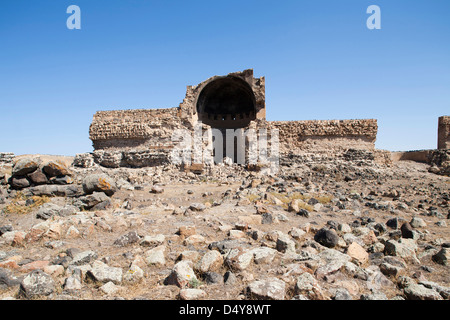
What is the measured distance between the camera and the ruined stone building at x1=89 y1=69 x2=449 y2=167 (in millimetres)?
16969

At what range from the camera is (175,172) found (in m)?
15.9

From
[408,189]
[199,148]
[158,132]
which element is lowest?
[408,189]

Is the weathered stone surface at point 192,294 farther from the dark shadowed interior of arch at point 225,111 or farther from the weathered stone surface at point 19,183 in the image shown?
the dark shadowed interior of arch at point 225,111

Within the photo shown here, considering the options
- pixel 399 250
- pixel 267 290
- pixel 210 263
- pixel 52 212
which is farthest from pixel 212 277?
pixel 52 212

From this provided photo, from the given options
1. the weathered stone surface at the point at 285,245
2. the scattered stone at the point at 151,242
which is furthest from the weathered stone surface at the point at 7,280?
the weathered stone surface at the point at 285,245

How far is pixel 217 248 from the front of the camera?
14.3 feet

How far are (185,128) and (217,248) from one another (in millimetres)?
13575

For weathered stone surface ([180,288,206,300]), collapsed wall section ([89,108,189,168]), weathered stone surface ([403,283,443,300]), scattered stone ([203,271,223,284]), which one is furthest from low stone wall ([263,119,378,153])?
weathered stone surface ([180,288,206,300])

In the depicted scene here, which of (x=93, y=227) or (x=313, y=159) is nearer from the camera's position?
(x=93, y=227)
